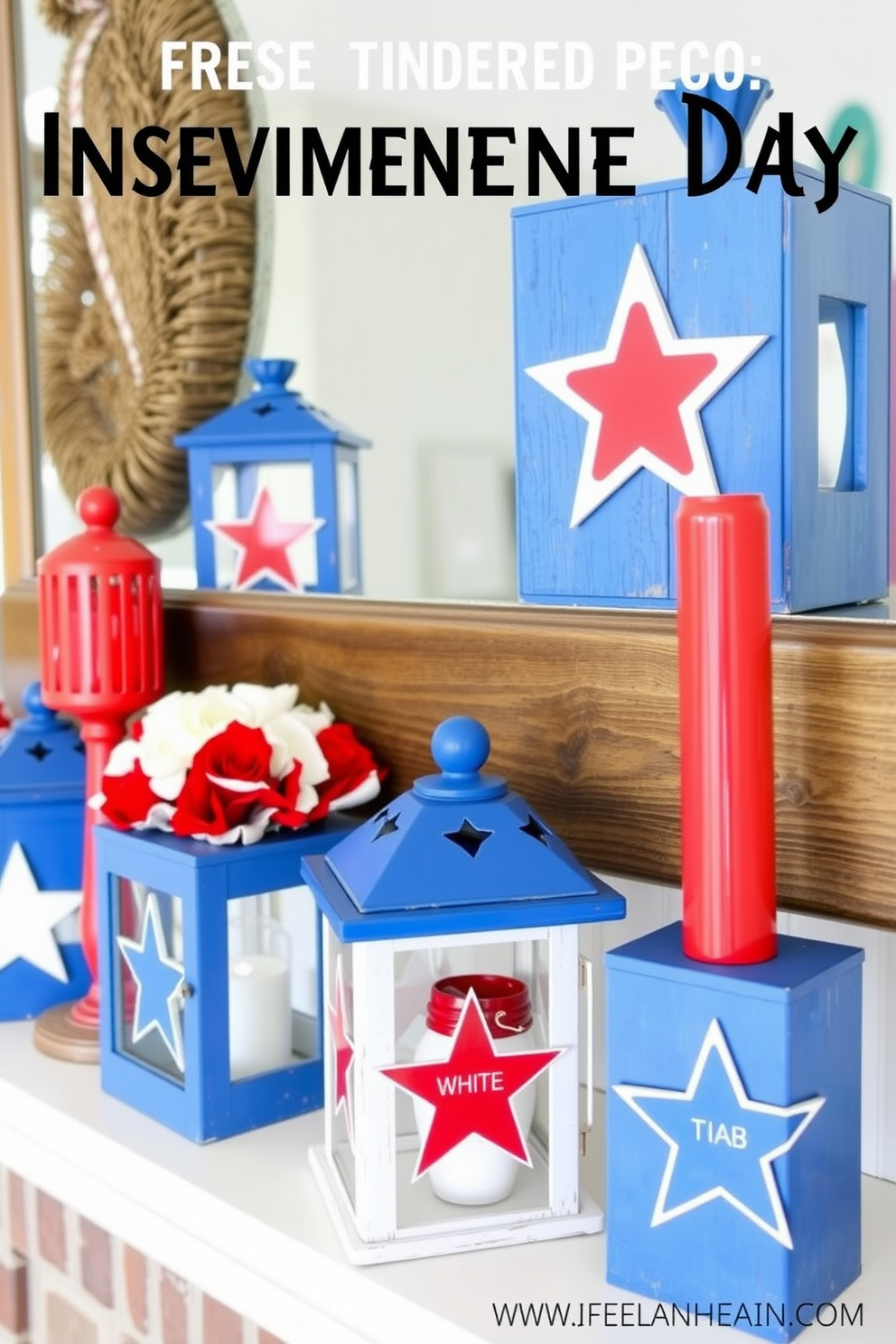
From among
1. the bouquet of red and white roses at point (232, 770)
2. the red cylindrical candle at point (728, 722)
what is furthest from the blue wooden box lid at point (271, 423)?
the red cylindrical candle at point (728, 722)

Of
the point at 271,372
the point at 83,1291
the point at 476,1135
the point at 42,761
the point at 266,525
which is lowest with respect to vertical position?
the point at 83,1291

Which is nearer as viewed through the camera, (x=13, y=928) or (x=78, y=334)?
(x=13, y=928)

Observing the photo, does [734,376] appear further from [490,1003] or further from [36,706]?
[36,706]

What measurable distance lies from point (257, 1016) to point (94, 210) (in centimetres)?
73

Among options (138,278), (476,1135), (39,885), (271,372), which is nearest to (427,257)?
(271,372)

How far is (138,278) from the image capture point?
1.13 meters

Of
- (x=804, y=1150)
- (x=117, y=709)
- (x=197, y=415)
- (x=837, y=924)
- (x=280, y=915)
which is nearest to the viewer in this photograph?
(x=804, y=1150)

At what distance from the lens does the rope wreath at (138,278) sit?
3.54 ft

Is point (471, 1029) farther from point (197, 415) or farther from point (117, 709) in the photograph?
point (197, 415)

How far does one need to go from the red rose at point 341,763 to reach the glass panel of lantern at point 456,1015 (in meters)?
0.14

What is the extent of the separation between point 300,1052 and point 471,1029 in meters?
0.24

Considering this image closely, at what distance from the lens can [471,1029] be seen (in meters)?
0.62

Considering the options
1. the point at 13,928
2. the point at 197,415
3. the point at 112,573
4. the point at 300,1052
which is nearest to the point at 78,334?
the point at 197,415

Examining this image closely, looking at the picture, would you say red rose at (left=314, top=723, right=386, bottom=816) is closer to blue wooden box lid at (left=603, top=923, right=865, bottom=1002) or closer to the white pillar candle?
the white pillar candle
